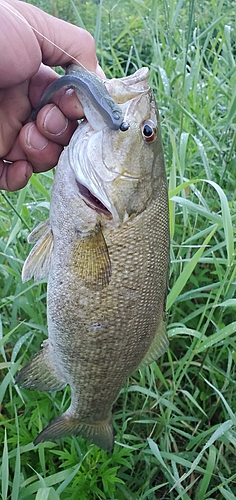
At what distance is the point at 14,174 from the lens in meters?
2.02

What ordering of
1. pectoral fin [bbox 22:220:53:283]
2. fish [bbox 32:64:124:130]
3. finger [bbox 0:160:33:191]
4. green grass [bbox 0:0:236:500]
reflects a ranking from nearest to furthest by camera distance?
fish [bbox 32:64:124:130] → pectoral fin [bbox 22:220:53:283] → green grass [bbox 0:0:236:500] → finger [bbox 0:160:33:191]

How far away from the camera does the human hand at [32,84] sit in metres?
1.59

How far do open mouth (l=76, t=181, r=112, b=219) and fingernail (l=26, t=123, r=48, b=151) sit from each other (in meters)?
0.40

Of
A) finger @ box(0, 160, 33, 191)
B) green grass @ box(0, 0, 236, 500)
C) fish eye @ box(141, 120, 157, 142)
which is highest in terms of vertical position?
fish eye @ box(141, 120, 157, 142)

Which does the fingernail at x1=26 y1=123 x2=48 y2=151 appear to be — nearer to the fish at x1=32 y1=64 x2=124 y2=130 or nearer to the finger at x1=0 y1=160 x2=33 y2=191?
the finger at x1=0 y1=160 x2=33 y2=191

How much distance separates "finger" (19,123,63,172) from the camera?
6.02 feet

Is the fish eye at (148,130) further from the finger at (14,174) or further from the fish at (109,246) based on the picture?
the finger at (14,174)

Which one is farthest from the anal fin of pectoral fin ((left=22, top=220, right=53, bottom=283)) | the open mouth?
the open mouth

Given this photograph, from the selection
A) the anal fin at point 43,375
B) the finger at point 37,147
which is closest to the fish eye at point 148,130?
the finger at point 37,147

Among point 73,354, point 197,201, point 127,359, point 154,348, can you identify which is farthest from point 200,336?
point 197,201

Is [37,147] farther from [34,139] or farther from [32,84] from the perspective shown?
[32,84]

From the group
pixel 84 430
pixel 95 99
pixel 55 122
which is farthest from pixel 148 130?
pixel 84 430

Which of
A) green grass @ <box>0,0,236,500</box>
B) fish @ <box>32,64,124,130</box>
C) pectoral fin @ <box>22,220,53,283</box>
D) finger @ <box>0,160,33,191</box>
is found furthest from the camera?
finger @ <box>0,160,33,191</box>

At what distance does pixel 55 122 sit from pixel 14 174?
0.40 m
